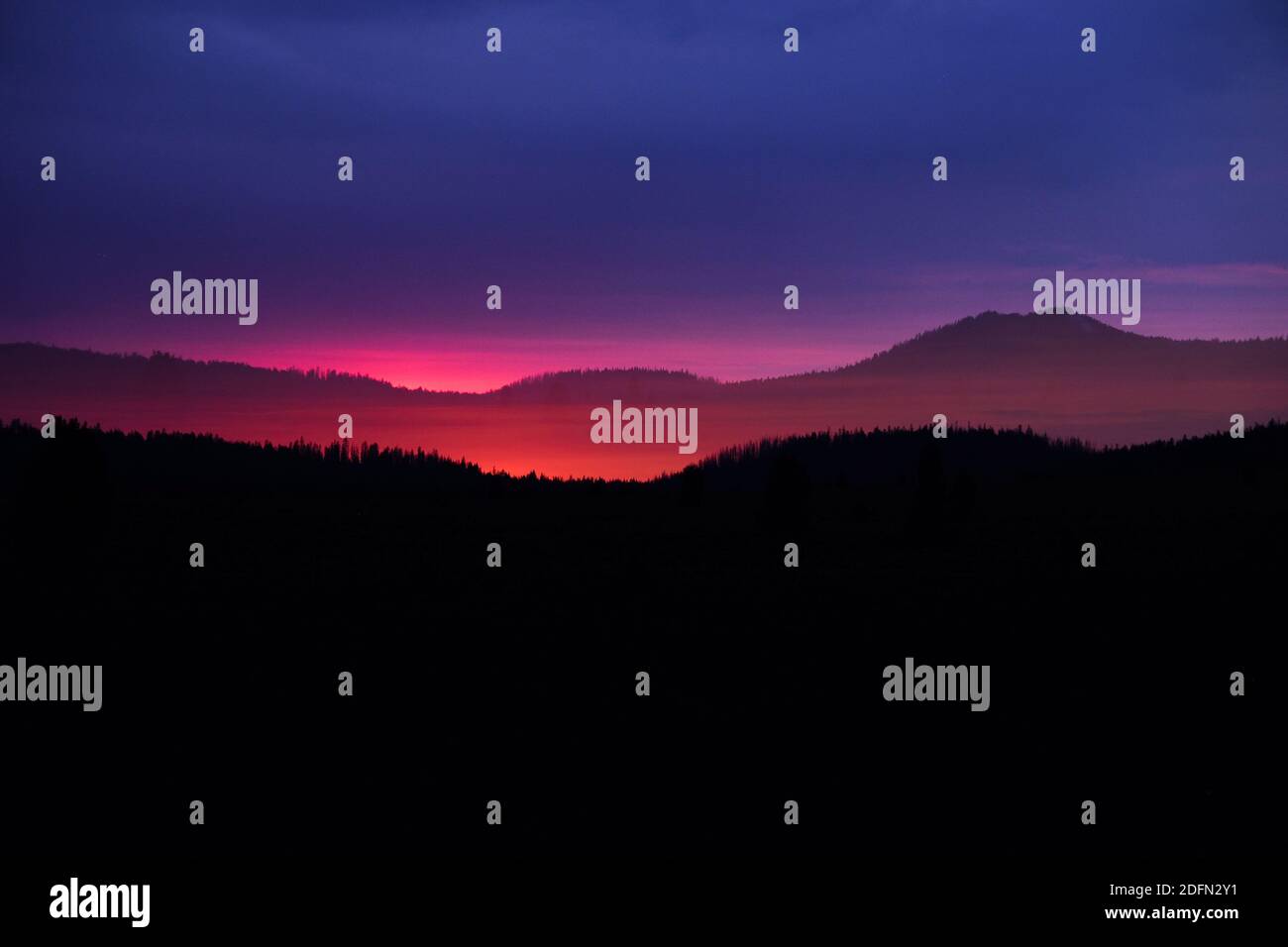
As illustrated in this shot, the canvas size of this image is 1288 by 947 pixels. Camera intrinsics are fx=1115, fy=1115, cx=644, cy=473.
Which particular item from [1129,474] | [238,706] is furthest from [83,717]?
[1129,474]

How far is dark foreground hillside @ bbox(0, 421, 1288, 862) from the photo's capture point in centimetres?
1402

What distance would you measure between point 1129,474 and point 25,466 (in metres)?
171

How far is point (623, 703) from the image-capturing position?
19.5 m

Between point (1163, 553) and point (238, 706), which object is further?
point (1163, 553)

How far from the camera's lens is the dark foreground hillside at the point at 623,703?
14016 millimetres

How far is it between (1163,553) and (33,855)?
48745 millimetres

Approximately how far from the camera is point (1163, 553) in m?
50.7

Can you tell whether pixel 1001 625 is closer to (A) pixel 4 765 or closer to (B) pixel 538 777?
(B) pixel 538 777
